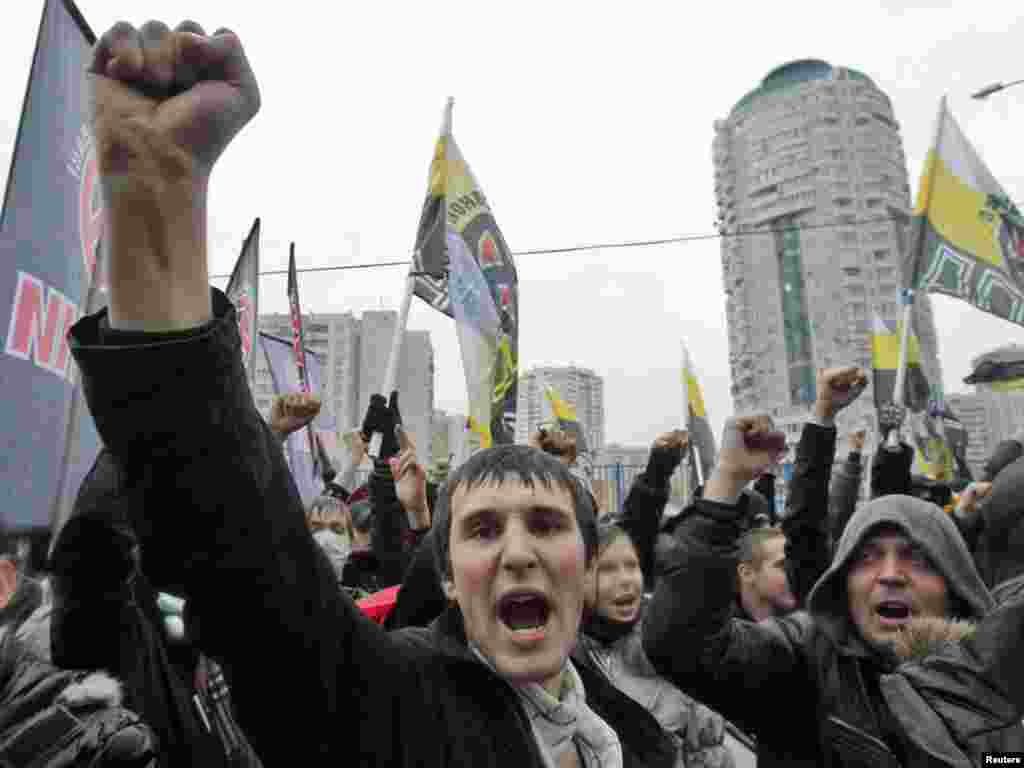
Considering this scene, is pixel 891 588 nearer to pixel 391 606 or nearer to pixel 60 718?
pixel 391 606

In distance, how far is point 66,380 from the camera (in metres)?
2.65

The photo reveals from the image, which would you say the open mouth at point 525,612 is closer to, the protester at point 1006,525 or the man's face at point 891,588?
the man's face at point 891,588

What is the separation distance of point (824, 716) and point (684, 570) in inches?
19.4

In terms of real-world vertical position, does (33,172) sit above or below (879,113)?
below

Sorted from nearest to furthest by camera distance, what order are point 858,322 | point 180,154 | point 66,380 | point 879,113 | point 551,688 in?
point 180,154
point 551,688
point 66,380
point 858,322
point 879,113

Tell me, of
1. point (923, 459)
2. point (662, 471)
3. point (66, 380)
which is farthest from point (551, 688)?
point (923, 459)

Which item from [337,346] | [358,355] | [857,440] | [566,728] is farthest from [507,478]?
[337,346]

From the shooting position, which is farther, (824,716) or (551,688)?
(824,716)

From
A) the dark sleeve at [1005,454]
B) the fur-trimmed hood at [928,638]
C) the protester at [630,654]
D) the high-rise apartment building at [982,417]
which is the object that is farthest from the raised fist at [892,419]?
the high-rise apartment building at [982,417]

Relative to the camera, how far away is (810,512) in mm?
2859

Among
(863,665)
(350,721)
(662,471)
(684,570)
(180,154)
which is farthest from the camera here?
(662,471)

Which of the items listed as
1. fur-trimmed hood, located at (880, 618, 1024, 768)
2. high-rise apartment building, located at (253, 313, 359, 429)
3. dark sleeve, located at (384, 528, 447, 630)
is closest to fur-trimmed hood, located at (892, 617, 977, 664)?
fur-trimmed hood, located at (880, 618, 1024, 768)

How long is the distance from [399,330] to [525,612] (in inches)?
157

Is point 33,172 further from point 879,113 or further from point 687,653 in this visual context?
point 879,113
